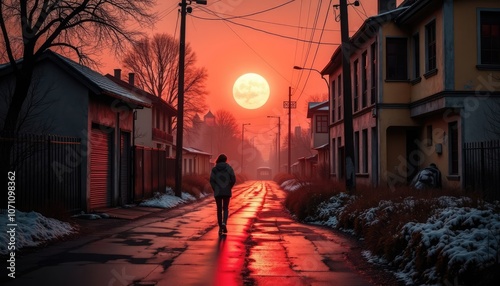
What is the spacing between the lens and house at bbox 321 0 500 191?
726 inches

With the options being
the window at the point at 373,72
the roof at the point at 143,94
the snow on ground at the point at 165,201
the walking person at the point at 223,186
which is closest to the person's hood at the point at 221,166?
the walking person at the point at 223,186

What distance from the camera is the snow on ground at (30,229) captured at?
9633 mm

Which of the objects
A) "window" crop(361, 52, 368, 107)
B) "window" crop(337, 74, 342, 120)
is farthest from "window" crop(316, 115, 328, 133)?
"window" crop(361, 52, 368, 107)

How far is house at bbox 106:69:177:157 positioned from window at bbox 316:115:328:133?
46.2ft

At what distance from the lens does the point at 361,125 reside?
1065 inches

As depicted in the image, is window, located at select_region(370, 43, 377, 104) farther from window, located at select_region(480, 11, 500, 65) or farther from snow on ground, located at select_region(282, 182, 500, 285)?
snow on ground, located at select_region(282, 182, 500, 285)

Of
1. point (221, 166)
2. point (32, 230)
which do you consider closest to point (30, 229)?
point (32, 230)

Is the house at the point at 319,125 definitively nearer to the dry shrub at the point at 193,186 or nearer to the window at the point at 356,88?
the dry shrub at the point at 193,186

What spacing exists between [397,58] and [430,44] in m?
2.40

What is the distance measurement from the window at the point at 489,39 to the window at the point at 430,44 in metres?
1.82

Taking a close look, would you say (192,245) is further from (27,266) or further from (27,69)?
(27,69)

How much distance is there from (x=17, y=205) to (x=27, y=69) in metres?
3.52

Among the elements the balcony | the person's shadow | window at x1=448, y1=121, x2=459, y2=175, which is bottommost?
the person's shadow

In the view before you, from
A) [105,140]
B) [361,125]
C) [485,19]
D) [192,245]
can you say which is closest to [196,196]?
[361,125]
